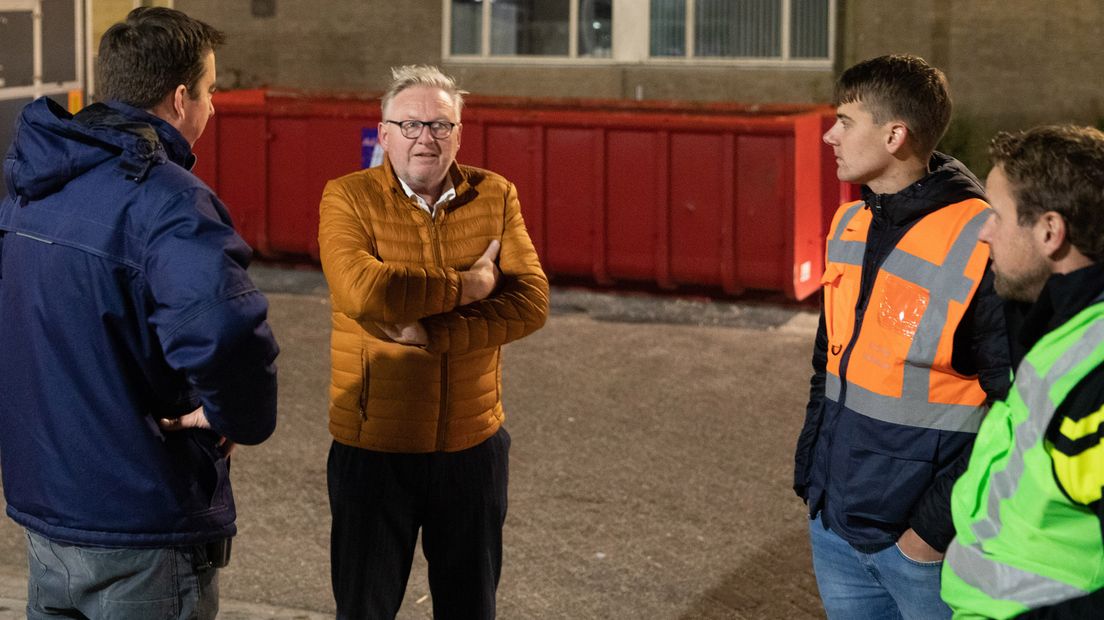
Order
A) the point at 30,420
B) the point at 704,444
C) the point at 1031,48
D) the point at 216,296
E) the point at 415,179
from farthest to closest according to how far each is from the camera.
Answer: the point at 1031,48 → the point at 704,444 → the point at 415,179 → the point at 30,420 → the point at 216,296

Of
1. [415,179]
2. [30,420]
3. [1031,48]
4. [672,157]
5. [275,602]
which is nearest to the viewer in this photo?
[30,420]

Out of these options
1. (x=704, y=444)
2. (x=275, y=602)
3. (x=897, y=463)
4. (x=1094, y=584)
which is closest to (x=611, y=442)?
(x=704, y=444)

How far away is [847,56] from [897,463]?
1845 centimetres

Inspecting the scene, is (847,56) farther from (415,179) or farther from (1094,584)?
(1094,584)

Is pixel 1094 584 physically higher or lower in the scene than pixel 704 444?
higher

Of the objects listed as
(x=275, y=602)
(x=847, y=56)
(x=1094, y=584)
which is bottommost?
(x=275, y=602)

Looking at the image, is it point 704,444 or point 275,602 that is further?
point 704,444

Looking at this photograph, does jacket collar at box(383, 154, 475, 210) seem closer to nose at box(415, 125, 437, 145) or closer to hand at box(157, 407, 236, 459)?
nose at box(415, 125, 437, 145)

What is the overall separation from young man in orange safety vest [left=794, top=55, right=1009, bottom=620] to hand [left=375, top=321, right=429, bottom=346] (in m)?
1.13

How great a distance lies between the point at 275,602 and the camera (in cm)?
544

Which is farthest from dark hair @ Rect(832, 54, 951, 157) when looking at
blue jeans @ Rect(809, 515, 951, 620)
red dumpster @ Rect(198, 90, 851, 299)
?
red dumpster @ Rect(198, 90, 851, 299)

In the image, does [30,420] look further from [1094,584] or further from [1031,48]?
[1031,48]

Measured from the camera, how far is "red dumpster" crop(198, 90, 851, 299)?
11555mm

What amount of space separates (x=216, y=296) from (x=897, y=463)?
1.56 m
